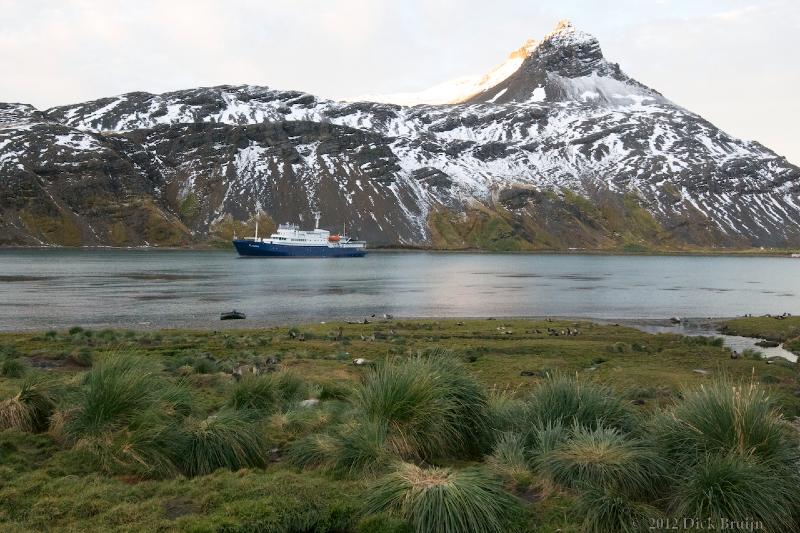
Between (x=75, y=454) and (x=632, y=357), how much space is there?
2380 cm

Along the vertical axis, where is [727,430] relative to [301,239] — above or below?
below

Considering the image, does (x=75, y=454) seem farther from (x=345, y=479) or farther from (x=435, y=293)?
(x=435, y=293)

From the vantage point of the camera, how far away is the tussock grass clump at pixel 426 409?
8.37 meters

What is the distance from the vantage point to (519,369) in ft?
71.2

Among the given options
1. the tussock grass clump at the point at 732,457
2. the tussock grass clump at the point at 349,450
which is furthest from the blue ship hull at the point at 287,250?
the tussock grass clump at the point at 732,457

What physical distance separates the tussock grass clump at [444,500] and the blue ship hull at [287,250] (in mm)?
170898

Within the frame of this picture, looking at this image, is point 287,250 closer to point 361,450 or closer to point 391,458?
point 361,450

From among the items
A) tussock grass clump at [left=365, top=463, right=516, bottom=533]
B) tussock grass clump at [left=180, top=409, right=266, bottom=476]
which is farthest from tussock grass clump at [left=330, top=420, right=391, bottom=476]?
tussock grass clump at [left=180, top=409, right=266, bottom=476]

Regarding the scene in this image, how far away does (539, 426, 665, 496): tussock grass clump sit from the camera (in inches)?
278

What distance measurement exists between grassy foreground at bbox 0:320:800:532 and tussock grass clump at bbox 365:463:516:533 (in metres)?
0.02

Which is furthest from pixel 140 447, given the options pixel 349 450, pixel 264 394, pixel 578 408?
pixel 578 408

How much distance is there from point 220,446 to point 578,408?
17.8 ft

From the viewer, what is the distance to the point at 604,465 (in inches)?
283

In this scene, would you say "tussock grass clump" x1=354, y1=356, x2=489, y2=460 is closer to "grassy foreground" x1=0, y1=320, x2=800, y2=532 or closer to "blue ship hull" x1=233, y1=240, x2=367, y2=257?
"grassy foreground" x1=0, y1=320, x2=800, y2=532
